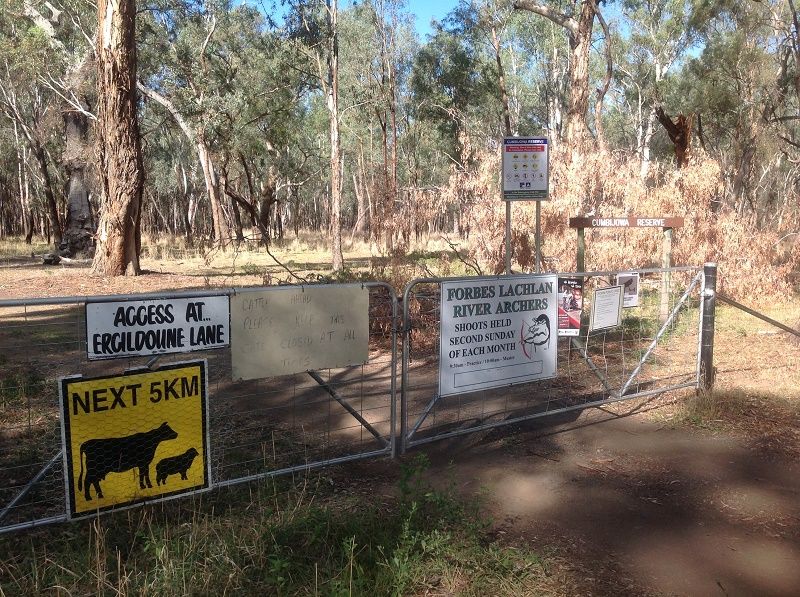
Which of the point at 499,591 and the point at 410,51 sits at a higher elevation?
the point at 410,51

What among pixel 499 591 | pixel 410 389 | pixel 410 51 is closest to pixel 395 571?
pixel 499 591

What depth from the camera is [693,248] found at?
1362 centimetres

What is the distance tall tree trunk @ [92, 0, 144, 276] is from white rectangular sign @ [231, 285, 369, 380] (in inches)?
413

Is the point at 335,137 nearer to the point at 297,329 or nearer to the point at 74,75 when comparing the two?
the point at 74,75

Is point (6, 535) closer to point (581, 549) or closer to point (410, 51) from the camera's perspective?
point (581, 549)

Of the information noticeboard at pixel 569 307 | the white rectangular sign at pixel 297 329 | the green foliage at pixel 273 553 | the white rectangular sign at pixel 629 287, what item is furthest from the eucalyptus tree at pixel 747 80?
the green foliage at pixel 273 553

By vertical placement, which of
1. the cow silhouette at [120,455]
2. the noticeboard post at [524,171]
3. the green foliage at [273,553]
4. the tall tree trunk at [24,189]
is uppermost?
the tall tree trunk at [24,189]

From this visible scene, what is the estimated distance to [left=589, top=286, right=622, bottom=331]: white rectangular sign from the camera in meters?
6.31

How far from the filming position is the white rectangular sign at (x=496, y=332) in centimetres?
520

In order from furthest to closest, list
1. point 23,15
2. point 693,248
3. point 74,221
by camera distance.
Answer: point 23,15
point 74,221
point 693,248

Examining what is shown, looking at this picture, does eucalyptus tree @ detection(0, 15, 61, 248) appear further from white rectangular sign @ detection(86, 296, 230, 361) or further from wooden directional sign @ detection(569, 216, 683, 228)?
white rectangular sign @ detection(86, 296, 230, 361)

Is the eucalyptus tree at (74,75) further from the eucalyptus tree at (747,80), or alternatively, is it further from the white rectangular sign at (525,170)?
the eucalyptus tree at (747,80)

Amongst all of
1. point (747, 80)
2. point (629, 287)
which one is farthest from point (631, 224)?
point (747, 80)

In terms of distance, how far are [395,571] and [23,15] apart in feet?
108
